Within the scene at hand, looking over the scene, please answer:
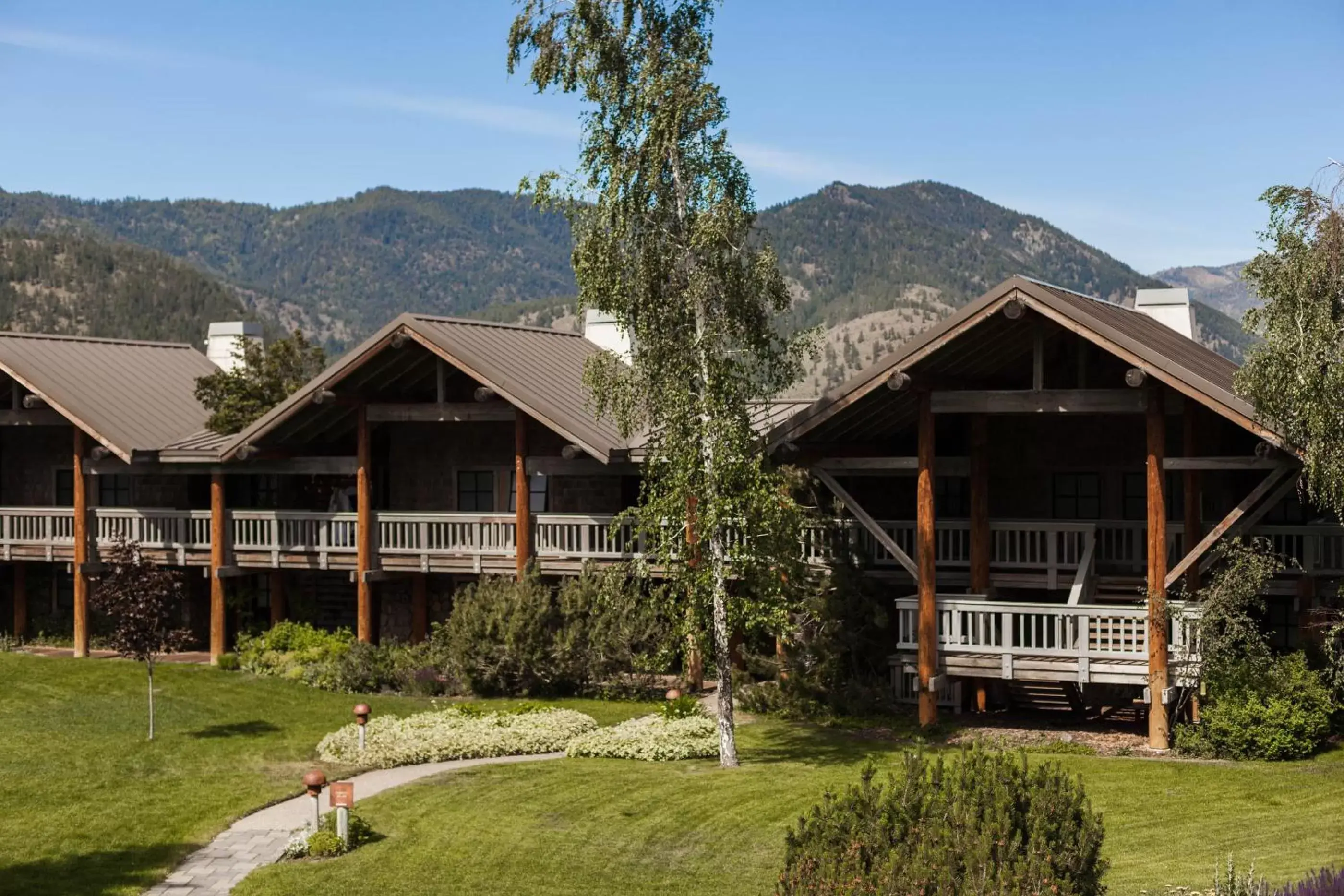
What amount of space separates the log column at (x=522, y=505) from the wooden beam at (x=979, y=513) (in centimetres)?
796

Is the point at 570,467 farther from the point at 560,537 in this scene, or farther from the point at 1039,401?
the point at 1039,401

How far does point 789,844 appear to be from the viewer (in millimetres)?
13141

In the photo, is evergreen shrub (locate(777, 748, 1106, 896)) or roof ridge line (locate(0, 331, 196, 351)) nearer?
evergreen shrub (locate(777, 748, 1106, 896))

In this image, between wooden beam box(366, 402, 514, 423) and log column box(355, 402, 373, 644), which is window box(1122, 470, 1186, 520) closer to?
wooden beam box(366, 402, 514, 423)

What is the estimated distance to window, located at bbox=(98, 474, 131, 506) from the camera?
36.8 metres

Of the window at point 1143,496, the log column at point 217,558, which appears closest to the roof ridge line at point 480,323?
the log column at point 217,558

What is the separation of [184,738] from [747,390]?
1019 cm

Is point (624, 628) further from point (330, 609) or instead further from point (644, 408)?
point (330, 609)

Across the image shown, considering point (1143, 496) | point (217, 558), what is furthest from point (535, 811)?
point (217, 558)

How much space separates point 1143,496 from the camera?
28.7m

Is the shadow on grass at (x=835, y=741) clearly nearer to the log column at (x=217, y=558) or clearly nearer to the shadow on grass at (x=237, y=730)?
the shadow on grass at (x=237, y=730)

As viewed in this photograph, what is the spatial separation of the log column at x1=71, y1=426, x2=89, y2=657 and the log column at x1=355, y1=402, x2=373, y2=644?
6222 mm

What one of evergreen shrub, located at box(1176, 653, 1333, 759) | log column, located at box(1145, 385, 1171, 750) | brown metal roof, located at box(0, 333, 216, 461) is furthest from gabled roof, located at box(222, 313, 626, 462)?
evergreen shrub, located at box(1176, 653, 1333, 759)

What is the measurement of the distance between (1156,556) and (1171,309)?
10566 millimetres
